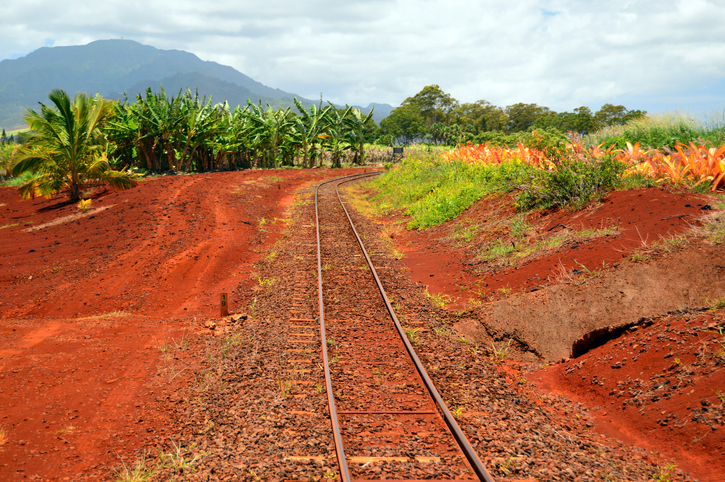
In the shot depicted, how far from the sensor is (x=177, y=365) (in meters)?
5.92

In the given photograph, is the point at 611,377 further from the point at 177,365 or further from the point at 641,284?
the point at 177,365

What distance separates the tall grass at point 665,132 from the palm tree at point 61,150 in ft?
59.3

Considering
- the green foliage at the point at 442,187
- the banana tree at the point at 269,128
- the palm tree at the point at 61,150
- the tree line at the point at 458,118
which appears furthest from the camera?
the tree line at the point at 458,118

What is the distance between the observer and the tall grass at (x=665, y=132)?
1176cm

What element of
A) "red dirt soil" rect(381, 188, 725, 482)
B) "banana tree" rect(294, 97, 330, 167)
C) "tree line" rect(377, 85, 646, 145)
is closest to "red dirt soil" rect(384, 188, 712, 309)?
"red dirt soil" rect(381, 188, 725, 482)

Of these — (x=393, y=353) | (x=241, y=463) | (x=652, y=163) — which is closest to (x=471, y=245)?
(x=652, y=163)

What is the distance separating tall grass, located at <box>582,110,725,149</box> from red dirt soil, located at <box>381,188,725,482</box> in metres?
3.77

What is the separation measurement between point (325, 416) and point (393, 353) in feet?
5.58

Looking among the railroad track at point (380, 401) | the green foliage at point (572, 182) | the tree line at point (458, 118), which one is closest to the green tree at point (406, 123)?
the tree line at point (458, 118)

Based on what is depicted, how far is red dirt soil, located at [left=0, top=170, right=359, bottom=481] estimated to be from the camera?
14.4 ft

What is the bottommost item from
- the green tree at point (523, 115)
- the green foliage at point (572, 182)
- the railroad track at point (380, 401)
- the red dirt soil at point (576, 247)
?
the railroad track at point (380, 401)

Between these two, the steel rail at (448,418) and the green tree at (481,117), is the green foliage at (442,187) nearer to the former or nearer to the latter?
the steel rail at (448,418)

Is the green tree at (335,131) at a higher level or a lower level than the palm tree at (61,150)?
higher

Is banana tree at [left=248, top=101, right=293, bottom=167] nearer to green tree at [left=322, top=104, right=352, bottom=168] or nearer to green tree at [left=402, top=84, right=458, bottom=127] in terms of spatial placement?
green tree at [left=322, top=104, right=352, bottom=168]
